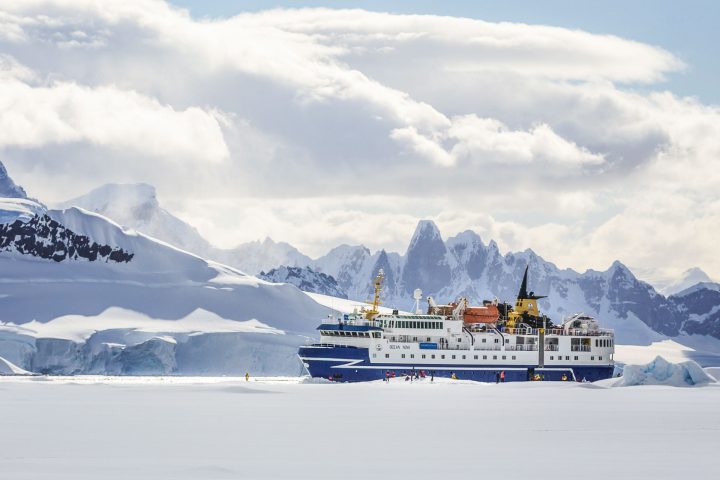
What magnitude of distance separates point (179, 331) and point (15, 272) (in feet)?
104

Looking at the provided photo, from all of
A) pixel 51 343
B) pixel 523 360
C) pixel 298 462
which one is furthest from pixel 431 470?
pixel 51 343

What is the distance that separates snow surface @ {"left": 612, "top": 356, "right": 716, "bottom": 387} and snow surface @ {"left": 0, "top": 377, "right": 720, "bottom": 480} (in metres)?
18.3

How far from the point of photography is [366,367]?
106m

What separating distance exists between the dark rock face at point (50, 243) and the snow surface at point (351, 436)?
90450mm

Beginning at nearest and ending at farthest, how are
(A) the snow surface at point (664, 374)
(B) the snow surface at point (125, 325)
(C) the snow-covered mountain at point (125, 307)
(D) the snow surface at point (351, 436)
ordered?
1. (D) the snow surface at point (351, 436)
2. (A) the snow surface at point (664, 374)
3. (C) the snow-covered mountain at point (125, 307)
4. (B) the snow surface at point (125, 325)

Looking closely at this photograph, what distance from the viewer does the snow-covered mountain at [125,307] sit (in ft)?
451

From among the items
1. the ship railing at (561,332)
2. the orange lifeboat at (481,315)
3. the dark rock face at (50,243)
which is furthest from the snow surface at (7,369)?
the dark rock face at (50,243)

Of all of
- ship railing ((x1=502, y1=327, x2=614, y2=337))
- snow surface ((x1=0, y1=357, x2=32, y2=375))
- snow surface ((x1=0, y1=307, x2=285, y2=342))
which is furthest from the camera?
snow surface ((x1=0, y1=307, x2=285, y2=342))

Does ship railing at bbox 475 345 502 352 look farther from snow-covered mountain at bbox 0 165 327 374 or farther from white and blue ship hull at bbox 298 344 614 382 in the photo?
snow-covered mountain at bbox 0 165 327 374

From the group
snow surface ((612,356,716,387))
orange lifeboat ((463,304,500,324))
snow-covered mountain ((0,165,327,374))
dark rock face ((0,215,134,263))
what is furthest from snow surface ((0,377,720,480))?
dark rock face ((0,215,134,263))

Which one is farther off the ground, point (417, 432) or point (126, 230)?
point (126, 230)

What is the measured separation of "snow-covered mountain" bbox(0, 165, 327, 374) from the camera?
451ft

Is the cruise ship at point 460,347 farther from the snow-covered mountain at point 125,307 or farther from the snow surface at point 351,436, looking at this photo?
the snow-covered mountain at point 125,307

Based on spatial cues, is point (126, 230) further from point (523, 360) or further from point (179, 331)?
point (523, 360)
